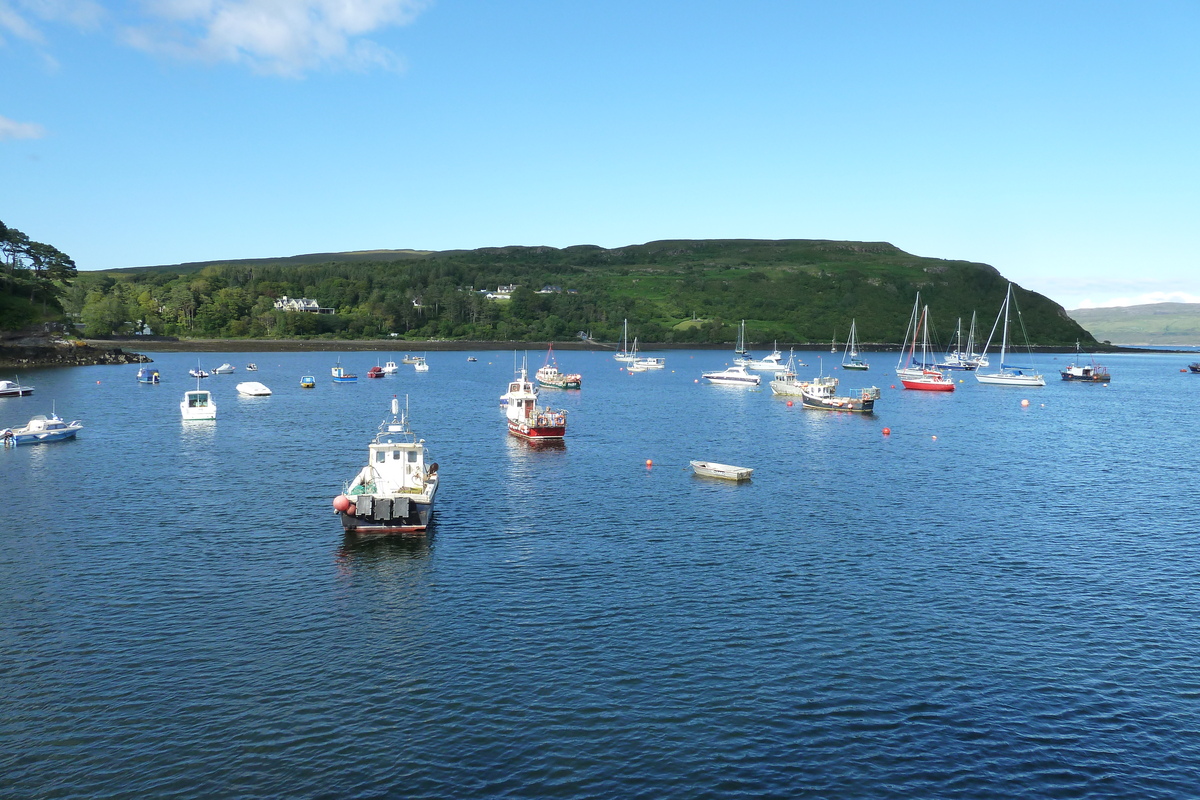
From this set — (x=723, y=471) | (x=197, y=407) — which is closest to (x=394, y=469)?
(x=723, y=471)

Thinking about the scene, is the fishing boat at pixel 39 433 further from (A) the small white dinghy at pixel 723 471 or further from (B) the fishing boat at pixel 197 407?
(A) the small white dinghy at pixel 723 471

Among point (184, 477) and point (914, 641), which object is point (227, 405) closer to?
point (184, 477)

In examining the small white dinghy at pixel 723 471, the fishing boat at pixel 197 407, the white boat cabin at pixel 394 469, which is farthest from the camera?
the fishing boat at pixel 197 407

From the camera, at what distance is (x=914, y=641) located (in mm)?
40219

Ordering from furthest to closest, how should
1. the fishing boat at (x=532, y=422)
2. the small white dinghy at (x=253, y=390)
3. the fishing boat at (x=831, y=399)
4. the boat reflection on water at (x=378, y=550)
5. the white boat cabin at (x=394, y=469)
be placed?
the small white dinghy at (x=253, y=390) < the fishing boat at (x=831, y=399) < the fishing boat at (x=532, y=422) < the white boat cabin at (x=394, y=469) < the boat reflection on water at (x=378, y=550)

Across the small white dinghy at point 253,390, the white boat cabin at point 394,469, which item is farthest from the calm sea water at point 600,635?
the small white dinghy at point 253,390

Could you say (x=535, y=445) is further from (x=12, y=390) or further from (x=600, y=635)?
(x=12, y=390)

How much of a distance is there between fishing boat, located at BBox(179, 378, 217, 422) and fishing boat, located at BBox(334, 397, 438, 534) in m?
60.6

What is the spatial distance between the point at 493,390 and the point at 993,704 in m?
144

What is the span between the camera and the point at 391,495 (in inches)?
2259

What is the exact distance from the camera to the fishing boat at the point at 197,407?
112312mm

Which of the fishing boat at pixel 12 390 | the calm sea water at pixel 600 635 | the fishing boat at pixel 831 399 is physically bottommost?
the calm sea water at pixel 600 635

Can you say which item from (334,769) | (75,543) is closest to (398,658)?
(334,769)

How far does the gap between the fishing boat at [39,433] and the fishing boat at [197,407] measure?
16.4 m
